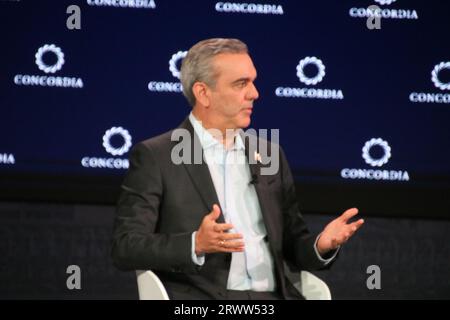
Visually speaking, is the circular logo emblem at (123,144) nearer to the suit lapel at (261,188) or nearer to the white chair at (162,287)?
the suit lapel at (261,188)

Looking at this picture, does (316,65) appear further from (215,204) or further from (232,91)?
(215,204)

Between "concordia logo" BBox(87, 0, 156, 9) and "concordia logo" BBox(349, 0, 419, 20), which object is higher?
"concordia logo" BBox(87, 0, 156, 9)

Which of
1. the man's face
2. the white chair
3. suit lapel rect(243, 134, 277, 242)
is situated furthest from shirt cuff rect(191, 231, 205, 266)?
the man's face

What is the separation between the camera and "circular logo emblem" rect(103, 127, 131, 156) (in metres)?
4.80

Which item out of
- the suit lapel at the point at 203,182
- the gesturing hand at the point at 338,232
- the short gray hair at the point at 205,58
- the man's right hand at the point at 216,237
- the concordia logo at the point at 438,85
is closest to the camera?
the man's right hand at the point at 216,237

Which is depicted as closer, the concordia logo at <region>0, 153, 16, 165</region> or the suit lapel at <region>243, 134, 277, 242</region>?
the suit lapel at <region>243, 134, 277, 242</region>

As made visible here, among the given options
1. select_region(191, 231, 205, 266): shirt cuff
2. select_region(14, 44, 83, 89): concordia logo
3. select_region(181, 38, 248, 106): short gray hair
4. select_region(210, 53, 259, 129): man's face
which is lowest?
select_region(191, 231, 205, 266): shirt cuff

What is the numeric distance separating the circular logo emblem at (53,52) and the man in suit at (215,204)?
1.70 meters

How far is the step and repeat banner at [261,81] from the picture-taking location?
4785mm

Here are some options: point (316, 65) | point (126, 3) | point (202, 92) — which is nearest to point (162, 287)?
point (202, 92)

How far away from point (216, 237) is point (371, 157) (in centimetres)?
220

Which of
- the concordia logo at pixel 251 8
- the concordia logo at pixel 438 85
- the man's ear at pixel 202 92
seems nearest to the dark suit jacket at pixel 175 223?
the man's ear at pixel 202 92

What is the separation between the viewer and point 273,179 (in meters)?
3.29

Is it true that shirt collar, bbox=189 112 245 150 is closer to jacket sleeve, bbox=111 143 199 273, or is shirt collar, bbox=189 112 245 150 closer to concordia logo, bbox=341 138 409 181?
jacket sleeve, bbox=111 143 199 273
